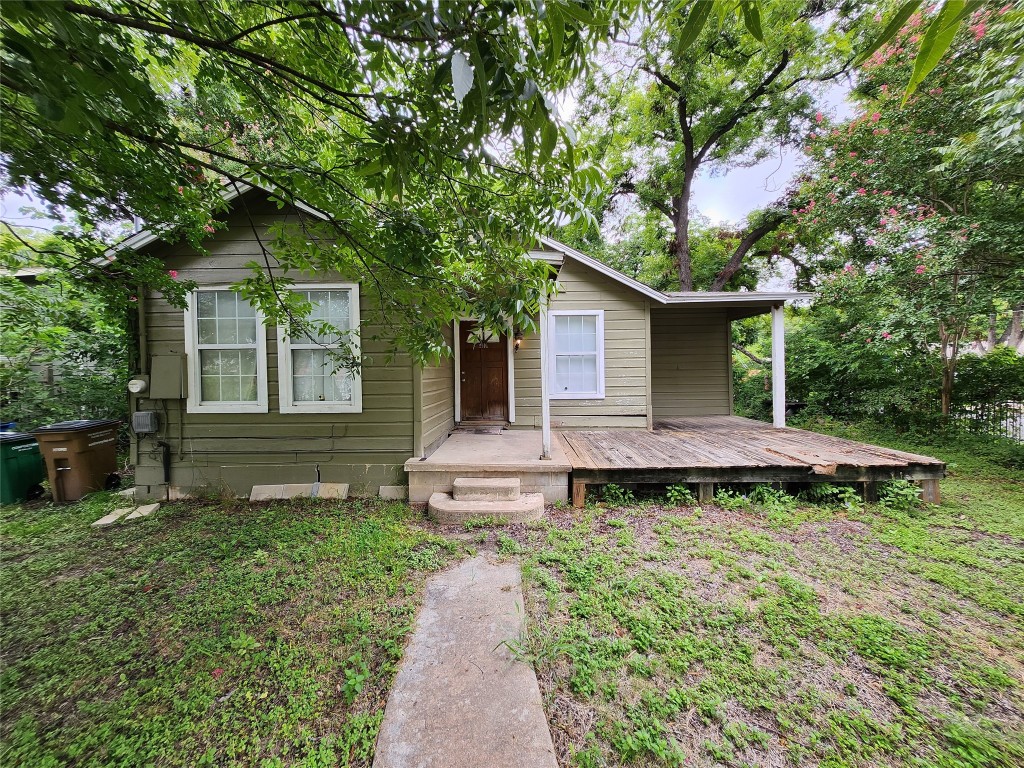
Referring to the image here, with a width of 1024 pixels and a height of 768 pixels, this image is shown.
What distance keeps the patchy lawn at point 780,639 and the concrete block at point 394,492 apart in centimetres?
145

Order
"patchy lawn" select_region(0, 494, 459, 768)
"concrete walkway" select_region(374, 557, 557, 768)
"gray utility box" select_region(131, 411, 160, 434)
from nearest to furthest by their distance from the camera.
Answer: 1. "concrete walkway" select_region(374, 557, 557, 768)
2. "patchy lawn" select_region(0, 494, 459, 768)
3. "gray utility box" select_region(131, 411, 160, 434)

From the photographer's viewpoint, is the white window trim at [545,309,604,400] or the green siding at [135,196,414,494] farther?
the white window trim at [545,309,604,400]

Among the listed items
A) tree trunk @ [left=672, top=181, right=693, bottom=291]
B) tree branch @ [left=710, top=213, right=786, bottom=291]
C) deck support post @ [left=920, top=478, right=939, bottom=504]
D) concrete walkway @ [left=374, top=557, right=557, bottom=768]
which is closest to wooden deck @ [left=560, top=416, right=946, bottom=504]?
deck support post @ [left=920, top=478, right=939, bottom=504]

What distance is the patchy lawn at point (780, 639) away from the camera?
5.64ft

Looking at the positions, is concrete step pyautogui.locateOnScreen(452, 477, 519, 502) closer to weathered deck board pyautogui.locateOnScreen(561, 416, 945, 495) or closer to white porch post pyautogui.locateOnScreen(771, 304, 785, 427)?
weathered deck board pyautogui.locateOnScreen(561, 416, 945, 495)

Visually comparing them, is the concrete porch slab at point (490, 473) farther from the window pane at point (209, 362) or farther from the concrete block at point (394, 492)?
the window pane at point (209, 362)

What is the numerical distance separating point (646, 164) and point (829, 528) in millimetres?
11815

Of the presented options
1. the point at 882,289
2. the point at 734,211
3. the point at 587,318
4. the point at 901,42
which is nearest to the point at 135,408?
the point at 587,318

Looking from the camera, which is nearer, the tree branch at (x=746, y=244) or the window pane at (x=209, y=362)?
the window pane at (x=209, y=362)

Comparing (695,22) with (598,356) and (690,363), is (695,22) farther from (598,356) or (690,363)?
(690,363)

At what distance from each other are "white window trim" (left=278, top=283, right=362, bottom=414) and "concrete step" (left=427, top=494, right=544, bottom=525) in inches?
60.7

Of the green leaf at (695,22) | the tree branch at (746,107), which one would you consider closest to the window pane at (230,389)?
the green leaf at (695,22)

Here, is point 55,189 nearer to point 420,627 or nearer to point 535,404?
point 420,627

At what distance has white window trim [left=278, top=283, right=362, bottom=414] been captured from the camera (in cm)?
438
